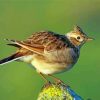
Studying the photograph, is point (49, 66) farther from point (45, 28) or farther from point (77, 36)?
point (45, 28)

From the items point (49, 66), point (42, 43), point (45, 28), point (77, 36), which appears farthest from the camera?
point (45, 28)

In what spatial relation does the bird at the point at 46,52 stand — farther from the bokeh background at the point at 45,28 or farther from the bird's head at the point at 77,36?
the bokeh background at the point at 45,28

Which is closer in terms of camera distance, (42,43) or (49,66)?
(42,43)

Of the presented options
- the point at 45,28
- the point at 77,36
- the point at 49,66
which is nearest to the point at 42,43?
the point at 49,66

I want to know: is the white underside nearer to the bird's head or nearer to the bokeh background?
the bird's head

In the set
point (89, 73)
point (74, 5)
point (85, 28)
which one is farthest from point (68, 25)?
point (89, 73)

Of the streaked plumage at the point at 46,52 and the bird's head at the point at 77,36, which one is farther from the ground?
the bird's head at the point at 77,36

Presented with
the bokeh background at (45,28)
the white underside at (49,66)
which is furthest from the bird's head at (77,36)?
the bokeh background at (45,28)
